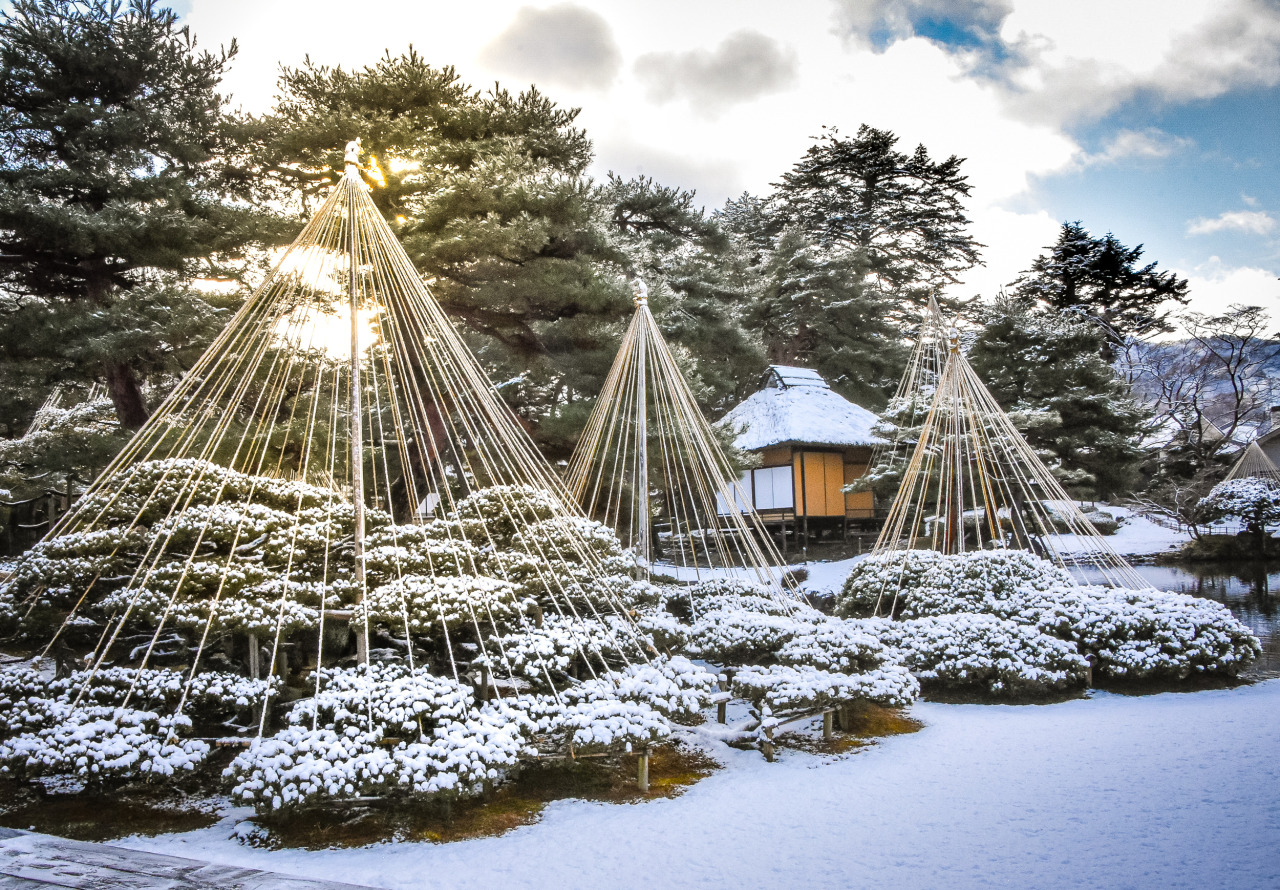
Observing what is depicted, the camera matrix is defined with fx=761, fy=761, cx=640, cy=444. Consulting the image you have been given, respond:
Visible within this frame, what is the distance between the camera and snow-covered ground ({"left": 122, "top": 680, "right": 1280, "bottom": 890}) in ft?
9.90

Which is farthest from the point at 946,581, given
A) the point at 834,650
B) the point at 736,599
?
the point at 834,650

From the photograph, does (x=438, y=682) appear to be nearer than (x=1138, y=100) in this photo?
Yes

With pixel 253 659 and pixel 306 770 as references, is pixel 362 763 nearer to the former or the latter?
pixel 306 770

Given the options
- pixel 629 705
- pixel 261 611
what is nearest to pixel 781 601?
pixel 629 705

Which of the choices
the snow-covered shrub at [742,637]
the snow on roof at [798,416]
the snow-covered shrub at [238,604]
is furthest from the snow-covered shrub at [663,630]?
the snow on roof at [798,416]

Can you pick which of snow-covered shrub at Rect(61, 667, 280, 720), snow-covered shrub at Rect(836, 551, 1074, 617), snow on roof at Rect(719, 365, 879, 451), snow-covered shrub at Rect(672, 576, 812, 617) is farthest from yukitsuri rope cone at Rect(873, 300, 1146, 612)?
snow-covered shrub at Rect(61, 667, 280, 720)

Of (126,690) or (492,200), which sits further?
(492,200)

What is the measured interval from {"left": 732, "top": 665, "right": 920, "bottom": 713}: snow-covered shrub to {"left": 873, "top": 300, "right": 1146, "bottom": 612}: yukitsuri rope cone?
141 inches

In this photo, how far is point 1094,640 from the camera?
21.7 feet

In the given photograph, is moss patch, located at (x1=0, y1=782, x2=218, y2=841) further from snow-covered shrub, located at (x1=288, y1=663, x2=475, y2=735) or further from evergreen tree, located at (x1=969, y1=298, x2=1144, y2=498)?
evergreen tree, located at (x1=969, y1=298, x2=1144, y2=498)

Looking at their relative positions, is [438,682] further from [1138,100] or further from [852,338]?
[852,338]

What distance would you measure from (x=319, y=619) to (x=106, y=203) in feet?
19.8

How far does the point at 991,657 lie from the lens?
6320 millimetres

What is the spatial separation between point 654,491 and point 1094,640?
6.59 metres
